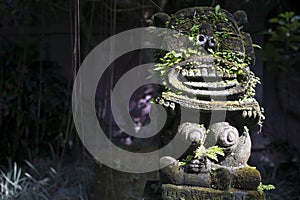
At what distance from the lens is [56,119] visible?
16.0 ft

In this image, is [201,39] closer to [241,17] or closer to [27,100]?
[241,17]

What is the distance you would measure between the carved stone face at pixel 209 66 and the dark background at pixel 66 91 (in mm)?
1696

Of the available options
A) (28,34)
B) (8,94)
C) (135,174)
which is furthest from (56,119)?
(135,174)

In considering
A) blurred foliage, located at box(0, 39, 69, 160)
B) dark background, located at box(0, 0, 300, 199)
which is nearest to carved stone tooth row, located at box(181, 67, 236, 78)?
dark background, located at box(0, 0, 300, 199)

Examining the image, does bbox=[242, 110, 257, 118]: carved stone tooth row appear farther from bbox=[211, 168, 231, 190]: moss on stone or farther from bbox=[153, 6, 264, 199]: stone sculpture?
bbox=[211, 168, 231, 190]: moss on stone

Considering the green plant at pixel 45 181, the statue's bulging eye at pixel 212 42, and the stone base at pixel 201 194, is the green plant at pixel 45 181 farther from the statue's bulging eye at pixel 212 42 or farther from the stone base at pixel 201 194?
the statue's bulging eye at pixel 212 42

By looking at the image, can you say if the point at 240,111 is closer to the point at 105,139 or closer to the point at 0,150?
the point at 105,139

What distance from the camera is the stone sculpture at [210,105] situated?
97.7 inches

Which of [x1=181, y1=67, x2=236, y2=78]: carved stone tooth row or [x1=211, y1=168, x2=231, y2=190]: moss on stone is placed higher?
[x1=181, y1=67, x2=236, y2=78]: carved stone tooth row

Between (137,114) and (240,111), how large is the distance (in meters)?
2.57

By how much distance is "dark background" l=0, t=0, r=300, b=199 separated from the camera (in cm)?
464

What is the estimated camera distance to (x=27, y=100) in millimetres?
4832

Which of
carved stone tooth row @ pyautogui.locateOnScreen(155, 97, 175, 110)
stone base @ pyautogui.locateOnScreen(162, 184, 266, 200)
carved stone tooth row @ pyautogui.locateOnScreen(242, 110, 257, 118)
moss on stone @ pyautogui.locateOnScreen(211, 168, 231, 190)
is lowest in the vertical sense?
stone base @ pyautogui.locateOnScreen(162, 184, 266, 200)

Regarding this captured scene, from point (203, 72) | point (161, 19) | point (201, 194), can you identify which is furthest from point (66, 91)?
point (201, 194)
